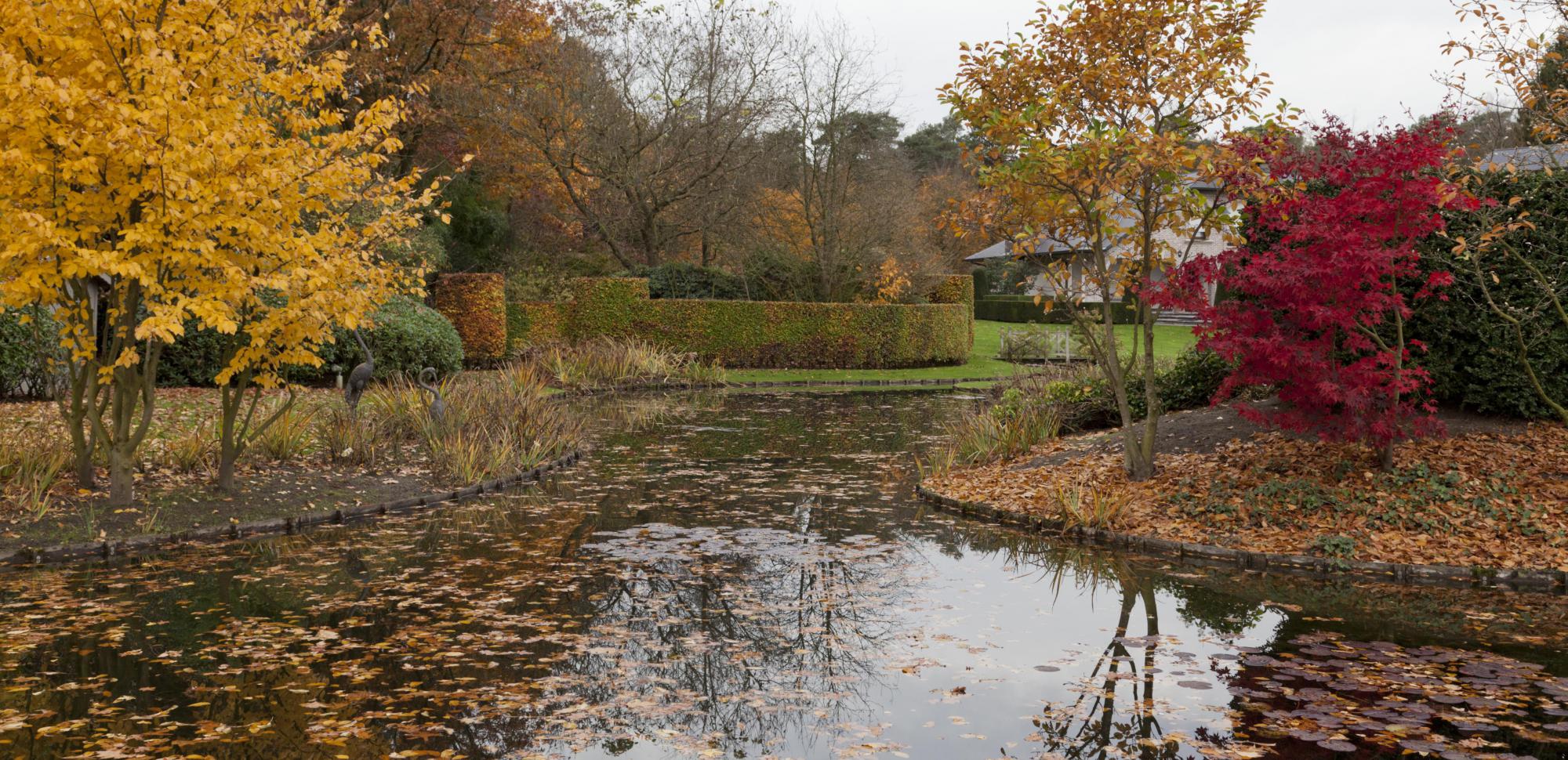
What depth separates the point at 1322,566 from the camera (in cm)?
862

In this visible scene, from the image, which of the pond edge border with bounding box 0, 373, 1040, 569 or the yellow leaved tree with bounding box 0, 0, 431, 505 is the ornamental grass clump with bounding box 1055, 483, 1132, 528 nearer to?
the pond edge border with bounding box 0, 373, 1040, 569

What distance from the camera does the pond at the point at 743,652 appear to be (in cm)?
498

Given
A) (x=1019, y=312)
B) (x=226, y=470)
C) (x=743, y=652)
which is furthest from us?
(x=1019, y=312)

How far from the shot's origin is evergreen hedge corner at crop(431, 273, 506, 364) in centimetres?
2742

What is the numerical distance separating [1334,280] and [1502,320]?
2.84 m

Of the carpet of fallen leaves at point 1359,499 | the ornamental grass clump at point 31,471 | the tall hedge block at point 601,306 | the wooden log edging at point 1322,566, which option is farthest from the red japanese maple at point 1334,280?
the tall hedge block at point 601,306

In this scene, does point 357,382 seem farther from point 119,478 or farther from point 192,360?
point 192,360

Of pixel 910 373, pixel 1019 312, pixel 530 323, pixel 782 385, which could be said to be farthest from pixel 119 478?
pixel 1019 312

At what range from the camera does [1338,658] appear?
614cm

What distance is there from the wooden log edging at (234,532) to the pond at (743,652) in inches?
15.3

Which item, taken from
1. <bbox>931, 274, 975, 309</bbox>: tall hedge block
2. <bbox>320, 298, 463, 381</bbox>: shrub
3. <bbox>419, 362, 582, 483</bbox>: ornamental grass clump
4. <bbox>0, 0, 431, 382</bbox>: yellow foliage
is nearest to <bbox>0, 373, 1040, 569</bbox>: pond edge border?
<bbox>419, 362, 582, 483</bbox>: ornamental grass clump

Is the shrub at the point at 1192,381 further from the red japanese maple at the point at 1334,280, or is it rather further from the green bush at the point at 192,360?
the green bush at the point at 192,360

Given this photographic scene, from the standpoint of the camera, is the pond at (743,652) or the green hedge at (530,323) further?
the green hedge at (530,323)

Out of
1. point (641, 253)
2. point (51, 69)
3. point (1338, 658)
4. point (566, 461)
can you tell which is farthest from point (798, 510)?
point (641, 253)
